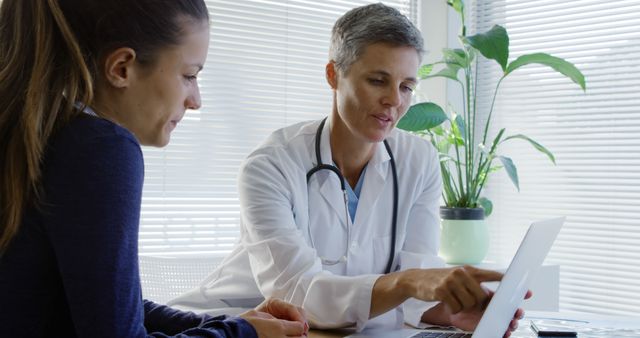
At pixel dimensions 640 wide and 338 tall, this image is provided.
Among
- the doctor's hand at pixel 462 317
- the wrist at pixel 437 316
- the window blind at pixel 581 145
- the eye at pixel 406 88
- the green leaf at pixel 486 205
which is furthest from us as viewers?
the green leaf at pixel 486 205

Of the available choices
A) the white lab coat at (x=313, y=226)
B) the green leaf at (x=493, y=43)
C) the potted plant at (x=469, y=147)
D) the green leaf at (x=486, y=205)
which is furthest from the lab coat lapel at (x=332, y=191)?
the green leaf at (x=486, y=205)

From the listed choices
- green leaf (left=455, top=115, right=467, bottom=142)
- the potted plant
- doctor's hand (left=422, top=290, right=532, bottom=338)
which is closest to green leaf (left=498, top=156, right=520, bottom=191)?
the potted plant

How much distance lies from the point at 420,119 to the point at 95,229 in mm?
2099

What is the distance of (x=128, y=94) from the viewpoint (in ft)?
3.02

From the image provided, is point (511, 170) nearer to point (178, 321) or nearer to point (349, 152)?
point (349, 152)

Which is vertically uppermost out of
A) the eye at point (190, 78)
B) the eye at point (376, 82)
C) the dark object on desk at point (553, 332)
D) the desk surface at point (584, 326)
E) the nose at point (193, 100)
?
the eye at point (376, 82)

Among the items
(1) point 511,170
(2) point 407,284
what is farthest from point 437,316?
(1) point 511,170

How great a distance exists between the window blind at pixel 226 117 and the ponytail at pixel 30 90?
196cm

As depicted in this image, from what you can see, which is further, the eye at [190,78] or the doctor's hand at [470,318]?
the doctor's hand at [470,318]

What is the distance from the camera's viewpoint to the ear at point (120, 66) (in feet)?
2.90

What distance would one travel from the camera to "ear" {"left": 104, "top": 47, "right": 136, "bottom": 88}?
884mm

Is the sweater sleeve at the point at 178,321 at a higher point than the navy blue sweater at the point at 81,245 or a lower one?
lower

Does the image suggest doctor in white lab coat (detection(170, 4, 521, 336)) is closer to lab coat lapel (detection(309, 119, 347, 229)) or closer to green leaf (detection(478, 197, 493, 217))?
lab coat lapel (detection(309, 119, 347, 229))

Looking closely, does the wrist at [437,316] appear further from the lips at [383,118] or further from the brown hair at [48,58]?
the brown hair at [48,58]
